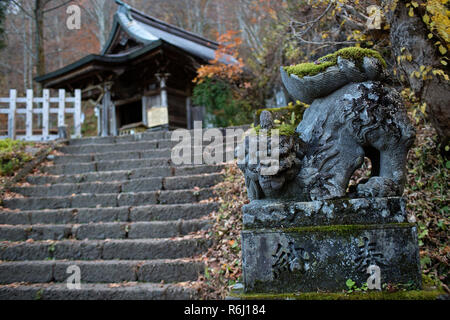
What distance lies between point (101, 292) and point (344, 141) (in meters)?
3.38

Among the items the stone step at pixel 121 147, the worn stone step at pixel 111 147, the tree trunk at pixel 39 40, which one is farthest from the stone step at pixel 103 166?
the tree trunk at pixel 39 40

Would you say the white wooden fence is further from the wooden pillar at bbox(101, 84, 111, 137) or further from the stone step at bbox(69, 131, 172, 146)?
the wooden pillar at bbox(101, 84, 111, 137)

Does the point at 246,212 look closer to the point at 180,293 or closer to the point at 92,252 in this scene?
the point at 180,293

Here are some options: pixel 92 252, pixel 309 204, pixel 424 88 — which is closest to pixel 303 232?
pixel 309 204

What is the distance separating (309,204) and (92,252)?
363 cm

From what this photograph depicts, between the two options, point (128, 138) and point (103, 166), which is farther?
point (128, 138)

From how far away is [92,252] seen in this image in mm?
4559

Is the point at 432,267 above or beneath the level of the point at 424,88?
beneath

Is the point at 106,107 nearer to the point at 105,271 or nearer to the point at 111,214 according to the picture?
the point at 111,214

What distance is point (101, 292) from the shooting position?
3807 millimetres

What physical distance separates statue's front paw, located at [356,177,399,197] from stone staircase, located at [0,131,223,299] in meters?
2.35

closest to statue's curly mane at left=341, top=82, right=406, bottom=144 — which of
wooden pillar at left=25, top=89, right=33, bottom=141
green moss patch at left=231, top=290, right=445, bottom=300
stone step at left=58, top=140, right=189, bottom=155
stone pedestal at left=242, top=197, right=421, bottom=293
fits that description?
stone pedestal at left=242, top=197, right=421, bottom=293

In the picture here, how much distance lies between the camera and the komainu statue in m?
2.26

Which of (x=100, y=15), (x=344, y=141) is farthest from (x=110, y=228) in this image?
(x=100, y=15)
